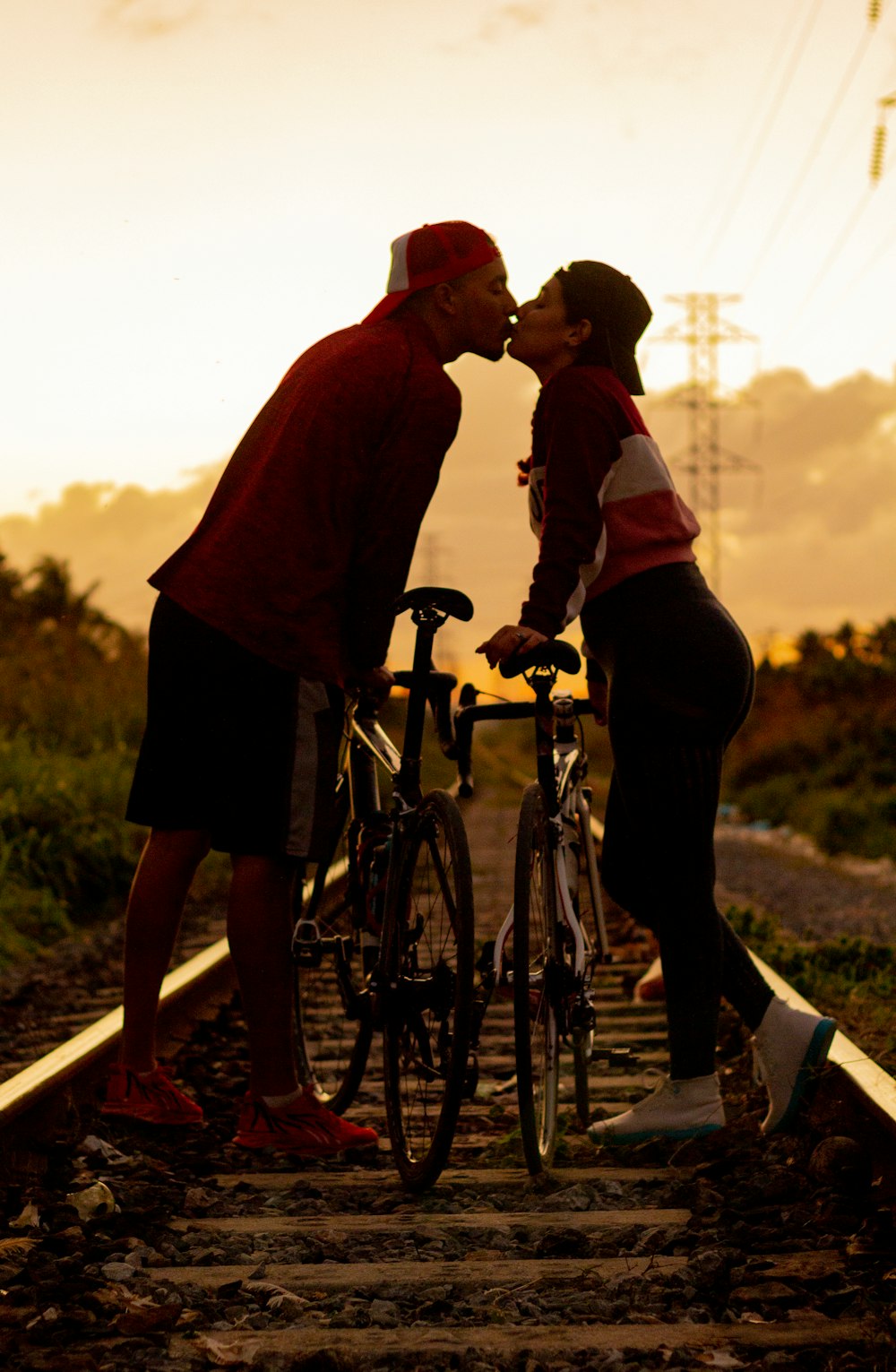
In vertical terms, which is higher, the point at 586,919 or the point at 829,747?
the point at 829,747

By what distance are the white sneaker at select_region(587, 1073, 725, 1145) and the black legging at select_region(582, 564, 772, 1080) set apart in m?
0.04

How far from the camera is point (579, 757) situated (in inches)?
159

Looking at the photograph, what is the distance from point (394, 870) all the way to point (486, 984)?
34 cm

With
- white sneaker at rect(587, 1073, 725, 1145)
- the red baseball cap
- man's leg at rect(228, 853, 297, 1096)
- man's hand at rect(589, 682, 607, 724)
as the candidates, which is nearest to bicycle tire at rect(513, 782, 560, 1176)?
white sneaker at rect(587, 1073, 725, 1145)

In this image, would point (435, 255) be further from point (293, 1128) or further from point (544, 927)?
point (293, 1128)

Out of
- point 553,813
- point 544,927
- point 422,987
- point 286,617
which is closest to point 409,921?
point 422,987

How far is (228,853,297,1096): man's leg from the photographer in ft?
11.8

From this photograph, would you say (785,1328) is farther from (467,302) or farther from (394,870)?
(467,302)

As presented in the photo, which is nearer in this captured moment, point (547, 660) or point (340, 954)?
point (547, 660)

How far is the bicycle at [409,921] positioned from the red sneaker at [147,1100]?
326 millimetres

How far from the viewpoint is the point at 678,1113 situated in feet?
11.9

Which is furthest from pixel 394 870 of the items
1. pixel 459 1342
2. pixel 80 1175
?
pixel 459 1342

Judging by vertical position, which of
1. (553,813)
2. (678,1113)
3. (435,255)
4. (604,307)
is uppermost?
(435,255)

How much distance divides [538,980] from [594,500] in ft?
3.66
